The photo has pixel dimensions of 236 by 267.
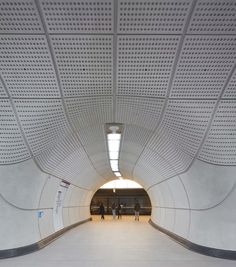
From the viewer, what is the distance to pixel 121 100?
6.89m

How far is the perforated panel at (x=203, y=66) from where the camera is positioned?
4910 mm

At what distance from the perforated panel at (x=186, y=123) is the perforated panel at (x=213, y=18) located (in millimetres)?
1879

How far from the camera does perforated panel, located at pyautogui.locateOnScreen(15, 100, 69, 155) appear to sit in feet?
21.4

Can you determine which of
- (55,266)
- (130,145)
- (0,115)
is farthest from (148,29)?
(130,145)

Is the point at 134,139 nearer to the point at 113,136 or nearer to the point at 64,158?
the point at 113,136

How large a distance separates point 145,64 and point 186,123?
2.11m

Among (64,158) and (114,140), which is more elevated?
(114,140)

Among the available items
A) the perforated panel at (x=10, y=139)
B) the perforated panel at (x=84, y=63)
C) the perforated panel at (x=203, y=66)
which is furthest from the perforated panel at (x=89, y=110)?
the perforated panel at (x=203, y=66)

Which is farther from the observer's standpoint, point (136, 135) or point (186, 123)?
point (136, 135)

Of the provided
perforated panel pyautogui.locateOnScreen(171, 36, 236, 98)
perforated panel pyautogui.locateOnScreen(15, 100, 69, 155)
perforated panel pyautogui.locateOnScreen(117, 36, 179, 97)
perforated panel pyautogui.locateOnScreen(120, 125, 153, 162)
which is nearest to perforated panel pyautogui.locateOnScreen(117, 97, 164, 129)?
perforated panel pyautogui.locateOnScreen(117, 36, 179, 97)

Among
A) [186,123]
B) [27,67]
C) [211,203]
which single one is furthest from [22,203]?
[211,203]

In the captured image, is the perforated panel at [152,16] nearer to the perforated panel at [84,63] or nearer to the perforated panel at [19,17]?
the perforated panel at [84,63]

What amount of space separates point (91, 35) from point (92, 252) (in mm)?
6623

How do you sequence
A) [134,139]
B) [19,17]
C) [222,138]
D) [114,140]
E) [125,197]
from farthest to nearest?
1. [125,197]
2. [114,140]
3. [134,139]
4. [222,138]
5. [19,17]
